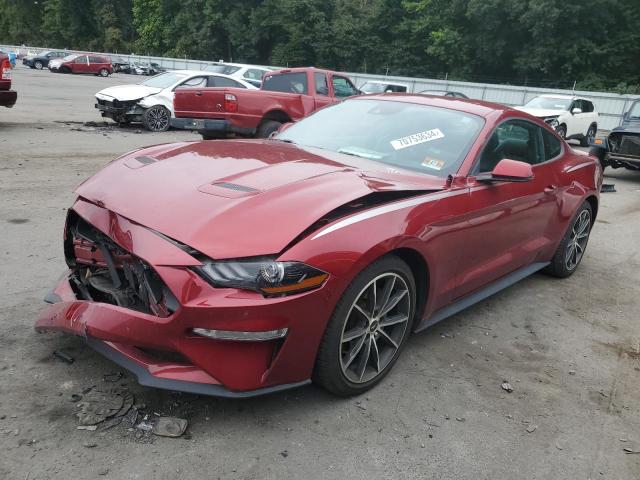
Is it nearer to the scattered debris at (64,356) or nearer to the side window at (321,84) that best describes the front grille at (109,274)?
the scattered debris at (64,356)

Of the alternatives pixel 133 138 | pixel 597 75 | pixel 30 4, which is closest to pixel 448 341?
pixel 133 138

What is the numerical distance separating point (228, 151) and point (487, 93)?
3263cm

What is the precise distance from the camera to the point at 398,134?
12.6 feet

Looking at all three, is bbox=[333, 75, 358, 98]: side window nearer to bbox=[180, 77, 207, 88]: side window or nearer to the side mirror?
bbox=[180, 77, 207, 88]: side window

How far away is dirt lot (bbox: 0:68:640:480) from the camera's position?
240cm

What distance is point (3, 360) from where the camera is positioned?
2.99 m

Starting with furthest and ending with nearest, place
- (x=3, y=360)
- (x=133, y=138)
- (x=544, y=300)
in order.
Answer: (x=133, y=138) → (x=544, y=300) → (x=3, y=360)

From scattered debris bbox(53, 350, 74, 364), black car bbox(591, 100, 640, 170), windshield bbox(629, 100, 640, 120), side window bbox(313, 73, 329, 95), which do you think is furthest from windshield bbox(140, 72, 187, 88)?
scattered debris bbox(53, 350, 74, 364)

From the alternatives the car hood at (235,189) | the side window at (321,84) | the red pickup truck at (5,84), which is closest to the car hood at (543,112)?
the side window at (321,84)

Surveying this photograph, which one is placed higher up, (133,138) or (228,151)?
(228,151)

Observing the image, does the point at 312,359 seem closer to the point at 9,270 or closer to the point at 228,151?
the point at 228,151

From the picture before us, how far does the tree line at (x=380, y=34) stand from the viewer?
131 ft

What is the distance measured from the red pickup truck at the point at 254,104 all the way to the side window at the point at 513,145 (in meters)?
6.68

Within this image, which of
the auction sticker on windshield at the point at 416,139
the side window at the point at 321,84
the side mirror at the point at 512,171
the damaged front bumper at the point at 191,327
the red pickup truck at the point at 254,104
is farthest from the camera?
the side window at the point at 321,84
